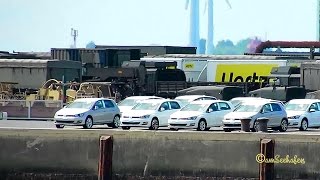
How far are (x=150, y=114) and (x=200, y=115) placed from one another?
225cm

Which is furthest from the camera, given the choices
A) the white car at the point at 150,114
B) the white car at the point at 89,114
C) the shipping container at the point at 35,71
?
the shipping container at the point at 35,71

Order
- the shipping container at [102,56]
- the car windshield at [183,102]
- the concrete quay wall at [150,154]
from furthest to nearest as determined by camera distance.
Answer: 1. the shipping container at [102,56]
2. the car windshield at [183,102]
3. the concrete quay wall at [150,154]

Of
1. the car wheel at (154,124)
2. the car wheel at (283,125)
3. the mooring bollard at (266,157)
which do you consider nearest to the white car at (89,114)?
the car wheel at (154,124)

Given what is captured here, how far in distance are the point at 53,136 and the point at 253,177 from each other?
7.07 meters

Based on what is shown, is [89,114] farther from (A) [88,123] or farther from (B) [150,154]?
(B) [150,154]

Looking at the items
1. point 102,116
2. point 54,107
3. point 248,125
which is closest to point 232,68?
point 54,107

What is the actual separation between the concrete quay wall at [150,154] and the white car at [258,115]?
879cm

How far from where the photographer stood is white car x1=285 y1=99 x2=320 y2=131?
4641cm

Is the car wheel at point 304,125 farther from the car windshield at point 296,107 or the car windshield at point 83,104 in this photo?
the car windshield at point 83,104

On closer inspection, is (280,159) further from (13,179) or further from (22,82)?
(22,82)

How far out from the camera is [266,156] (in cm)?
3344

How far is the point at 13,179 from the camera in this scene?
121 ft

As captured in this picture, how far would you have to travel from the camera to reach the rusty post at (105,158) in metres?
35.4

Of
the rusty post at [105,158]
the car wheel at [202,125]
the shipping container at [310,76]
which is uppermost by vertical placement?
the shipping container at [310,76]
